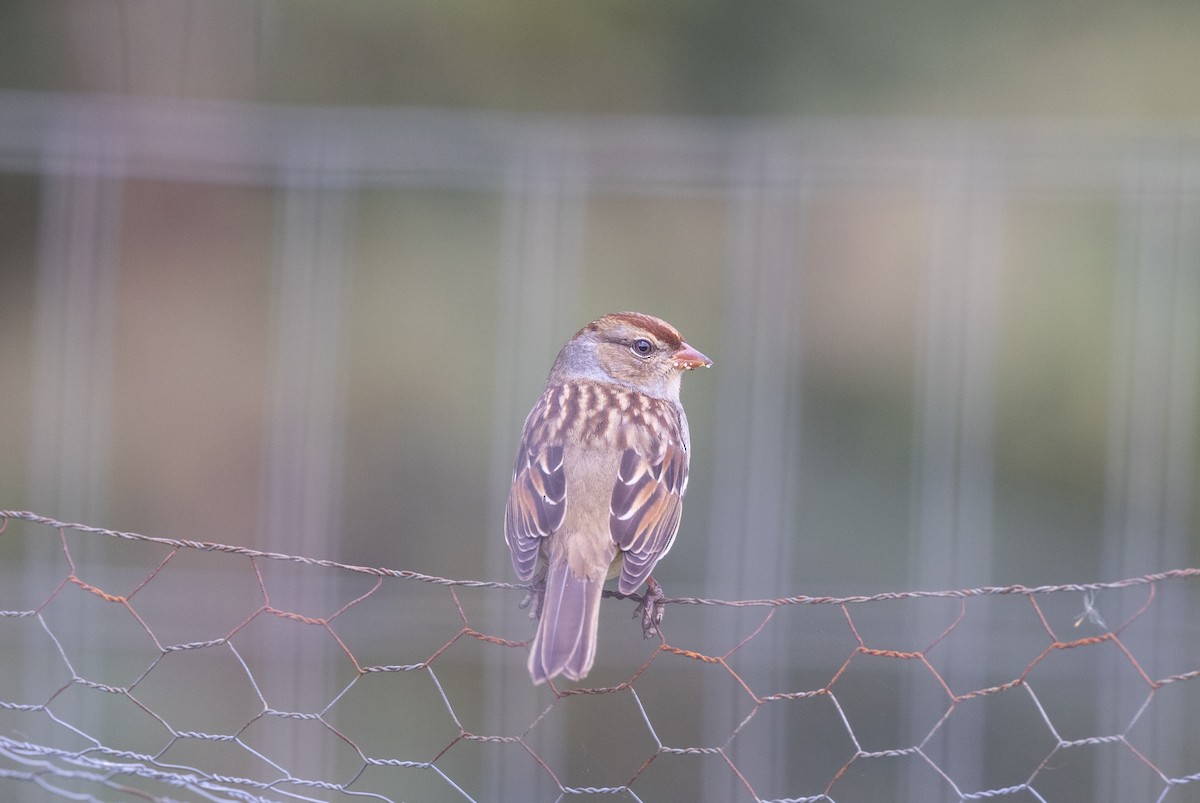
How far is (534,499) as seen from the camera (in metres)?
2.15

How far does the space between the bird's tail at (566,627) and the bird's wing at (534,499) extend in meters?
0.06

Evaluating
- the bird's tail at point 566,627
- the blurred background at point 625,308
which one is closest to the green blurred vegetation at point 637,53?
the blurred background at point 625,308

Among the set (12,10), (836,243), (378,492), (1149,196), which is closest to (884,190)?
(836,243)

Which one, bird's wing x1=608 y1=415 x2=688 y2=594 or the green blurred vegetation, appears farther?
the green blurred vegetation

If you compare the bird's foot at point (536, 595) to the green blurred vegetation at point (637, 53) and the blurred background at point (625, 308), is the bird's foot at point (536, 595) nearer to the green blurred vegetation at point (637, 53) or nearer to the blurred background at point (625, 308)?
the blurred background at point (625, 308)

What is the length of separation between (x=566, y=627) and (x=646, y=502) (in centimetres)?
35

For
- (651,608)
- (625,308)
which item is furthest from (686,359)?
(625,308)

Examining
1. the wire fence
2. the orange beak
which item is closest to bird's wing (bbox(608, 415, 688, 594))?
the orange beak

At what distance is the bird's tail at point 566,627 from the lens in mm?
1812

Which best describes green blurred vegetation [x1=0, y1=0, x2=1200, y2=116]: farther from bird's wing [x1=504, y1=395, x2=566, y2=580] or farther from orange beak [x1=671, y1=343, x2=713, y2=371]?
bird's wing [x1=504, y1=395, x2=566, y2=580]

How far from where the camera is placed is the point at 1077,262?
12.4 feet

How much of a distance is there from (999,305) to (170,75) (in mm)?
2653

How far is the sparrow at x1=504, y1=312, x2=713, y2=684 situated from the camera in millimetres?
1912

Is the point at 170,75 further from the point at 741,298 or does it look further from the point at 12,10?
the point at 741,298
